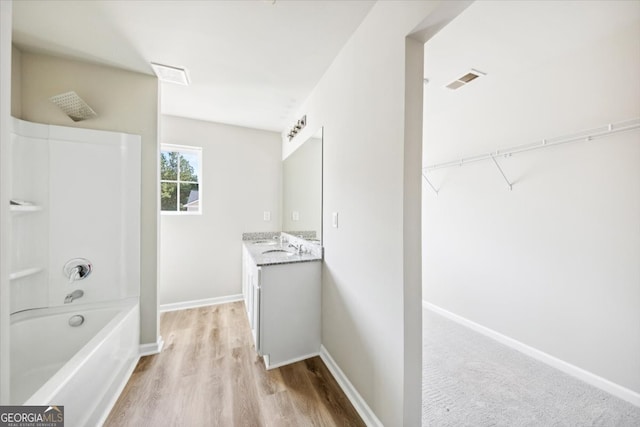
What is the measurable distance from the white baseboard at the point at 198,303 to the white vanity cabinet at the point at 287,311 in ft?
4.97

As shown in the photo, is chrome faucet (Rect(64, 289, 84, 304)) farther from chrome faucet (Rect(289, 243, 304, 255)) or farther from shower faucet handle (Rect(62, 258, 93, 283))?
chrome faucet (Rect(289, 243, 304, 255))

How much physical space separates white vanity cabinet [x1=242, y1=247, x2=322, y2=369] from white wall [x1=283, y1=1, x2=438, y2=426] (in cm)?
16

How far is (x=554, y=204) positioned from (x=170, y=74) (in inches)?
140

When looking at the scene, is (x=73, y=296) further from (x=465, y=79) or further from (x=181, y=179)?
(x=465, y=79)

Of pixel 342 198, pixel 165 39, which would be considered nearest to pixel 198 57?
pixel 165 39

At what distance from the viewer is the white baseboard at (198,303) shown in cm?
311

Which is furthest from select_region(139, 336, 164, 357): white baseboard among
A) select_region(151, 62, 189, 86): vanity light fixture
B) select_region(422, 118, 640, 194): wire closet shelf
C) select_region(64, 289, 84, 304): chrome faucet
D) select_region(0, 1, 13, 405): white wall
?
select_region(422, 118, 640, 194): wire closet shelf

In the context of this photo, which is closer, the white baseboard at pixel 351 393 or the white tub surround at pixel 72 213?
the white baseboard at pixel 351 393

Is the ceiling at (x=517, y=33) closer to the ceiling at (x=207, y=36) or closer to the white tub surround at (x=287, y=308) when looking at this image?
the ceiling at (x=207, y=36)

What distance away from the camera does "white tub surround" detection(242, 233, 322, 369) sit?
199 centimetres

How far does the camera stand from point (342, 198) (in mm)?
1899

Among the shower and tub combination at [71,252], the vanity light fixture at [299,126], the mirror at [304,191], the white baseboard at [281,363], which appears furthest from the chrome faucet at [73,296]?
the vanity light fixture at [299,126]

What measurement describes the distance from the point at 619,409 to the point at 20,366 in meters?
4.02

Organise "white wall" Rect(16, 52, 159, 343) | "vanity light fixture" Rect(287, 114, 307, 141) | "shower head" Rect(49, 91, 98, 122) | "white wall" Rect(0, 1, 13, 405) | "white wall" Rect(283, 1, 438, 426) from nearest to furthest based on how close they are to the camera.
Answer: "white wall" Rect(0, 1, 13, 405) < "white wall" Rect(283, 1, 438, 426) < "shower head" Rect(49, 91, 98, 122) < "white wall" Rect(16, 52, 159, 343) < "vanity light fixture" Rect(287, 114, 307, 141)
